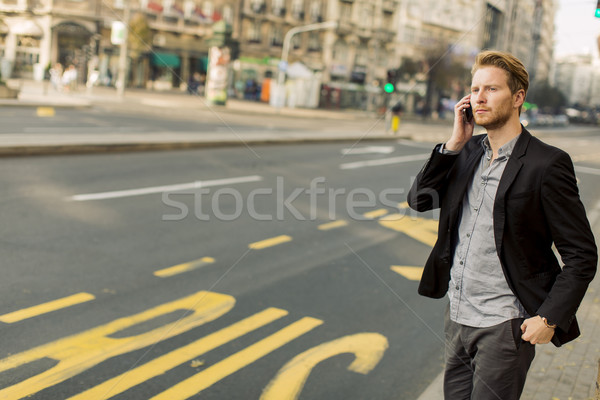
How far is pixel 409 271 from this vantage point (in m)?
Result: 7.00

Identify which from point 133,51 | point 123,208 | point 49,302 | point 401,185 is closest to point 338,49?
point 133,51

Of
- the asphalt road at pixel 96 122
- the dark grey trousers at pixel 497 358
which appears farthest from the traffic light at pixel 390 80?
the dark grey trousers at pixel 497 358

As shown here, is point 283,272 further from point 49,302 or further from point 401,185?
point 401,185

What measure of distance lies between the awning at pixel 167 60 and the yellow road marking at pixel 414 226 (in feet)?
144

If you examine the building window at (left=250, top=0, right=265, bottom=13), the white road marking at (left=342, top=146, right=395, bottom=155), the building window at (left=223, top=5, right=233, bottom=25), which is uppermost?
the building window at (left=250, top=0, right=265, bottom=13)

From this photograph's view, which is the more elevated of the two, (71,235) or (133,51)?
(133,51)

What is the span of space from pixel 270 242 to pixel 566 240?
17.7 feet

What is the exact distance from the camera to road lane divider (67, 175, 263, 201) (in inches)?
362

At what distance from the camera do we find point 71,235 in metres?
7.09

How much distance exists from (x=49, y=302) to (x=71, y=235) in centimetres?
217

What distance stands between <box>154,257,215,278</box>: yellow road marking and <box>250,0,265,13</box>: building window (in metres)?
52.5

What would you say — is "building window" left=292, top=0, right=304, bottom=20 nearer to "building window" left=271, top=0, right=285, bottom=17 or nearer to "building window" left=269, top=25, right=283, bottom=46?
"building window" left=271, top=0, right=285, bottom=17

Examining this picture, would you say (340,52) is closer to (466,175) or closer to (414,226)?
(414,226)

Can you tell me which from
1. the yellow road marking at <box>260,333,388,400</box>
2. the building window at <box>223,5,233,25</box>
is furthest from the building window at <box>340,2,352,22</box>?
the yellow road marking at <box>260,333,388,400</box>
